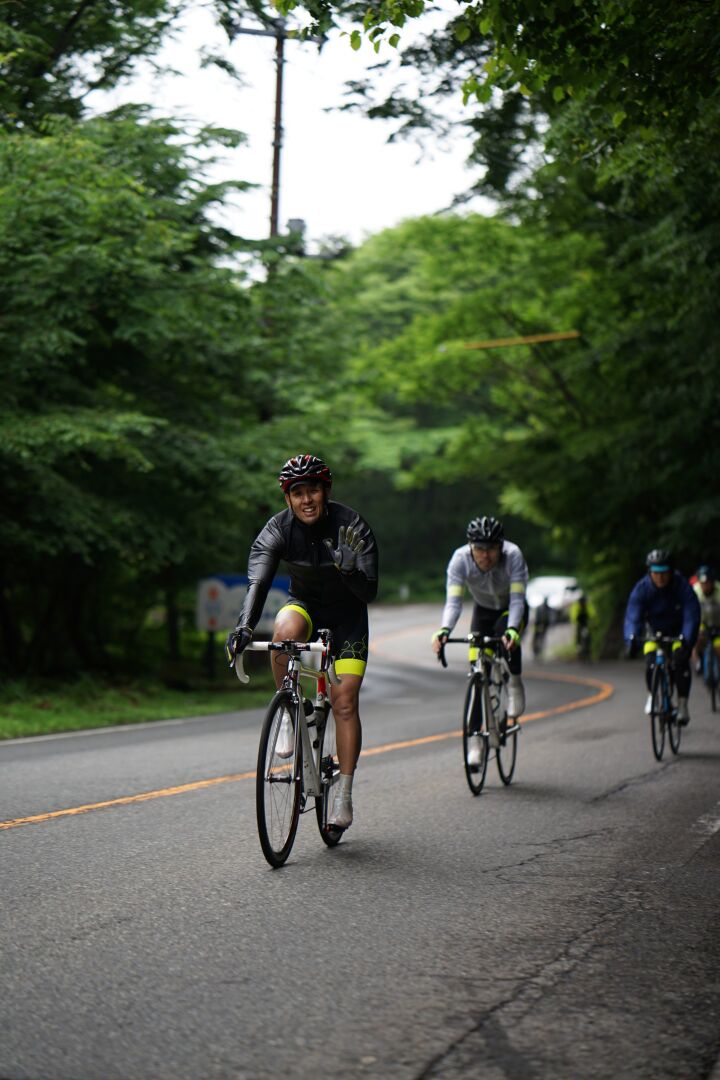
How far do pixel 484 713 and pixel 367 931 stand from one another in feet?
14.6

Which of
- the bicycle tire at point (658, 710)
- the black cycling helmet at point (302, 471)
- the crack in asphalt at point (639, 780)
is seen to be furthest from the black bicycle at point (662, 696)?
the black cycling helmet at point (302, 471)

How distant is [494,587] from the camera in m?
10.1

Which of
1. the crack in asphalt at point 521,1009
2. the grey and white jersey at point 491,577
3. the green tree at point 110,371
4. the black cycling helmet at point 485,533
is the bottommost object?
the crack in asphalt at point 521,1009

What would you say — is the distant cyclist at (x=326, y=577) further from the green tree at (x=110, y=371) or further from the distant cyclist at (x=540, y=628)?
the distant cyclist at (x=540, y=628)

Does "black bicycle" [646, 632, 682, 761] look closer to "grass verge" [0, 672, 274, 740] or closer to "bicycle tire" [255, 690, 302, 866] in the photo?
"bicycle tire" [255, 690, 302, 866]

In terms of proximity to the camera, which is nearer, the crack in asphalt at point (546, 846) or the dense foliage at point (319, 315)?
the crack in asphalt at point (546, 846)

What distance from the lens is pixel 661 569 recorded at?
40.0 ft

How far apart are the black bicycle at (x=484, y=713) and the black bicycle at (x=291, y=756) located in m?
2.19

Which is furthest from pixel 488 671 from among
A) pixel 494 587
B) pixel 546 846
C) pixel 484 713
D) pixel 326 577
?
pixel 326 577

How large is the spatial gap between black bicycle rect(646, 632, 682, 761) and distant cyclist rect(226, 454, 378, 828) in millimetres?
5561

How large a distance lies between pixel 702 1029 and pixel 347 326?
20.7 metres

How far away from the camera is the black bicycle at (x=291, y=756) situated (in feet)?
20.7

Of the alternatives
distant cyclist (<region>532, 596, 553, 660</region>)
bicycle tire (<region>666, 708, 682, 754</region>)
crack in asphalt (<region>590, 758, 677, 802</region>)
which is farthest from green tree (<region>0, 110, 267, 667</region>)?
distant cyclist (<region>532, 596, 553, 660</region>)

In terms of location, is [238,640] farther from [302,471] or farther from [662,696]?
[662,696]
